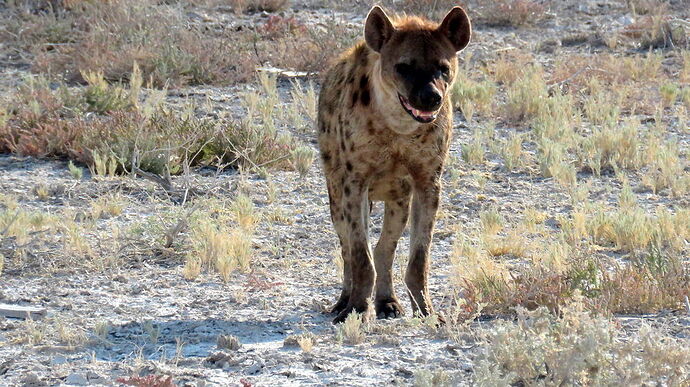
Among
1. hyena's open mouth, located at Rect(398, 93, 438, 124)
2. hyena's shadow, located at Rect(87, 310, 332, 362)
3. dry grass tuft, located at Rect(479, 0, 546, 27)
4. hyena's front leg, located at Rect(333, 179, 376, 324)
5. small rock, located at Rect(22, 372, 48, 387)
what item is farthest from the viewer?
dry grass tuft, located at Rect(479, 0, 546, 27)

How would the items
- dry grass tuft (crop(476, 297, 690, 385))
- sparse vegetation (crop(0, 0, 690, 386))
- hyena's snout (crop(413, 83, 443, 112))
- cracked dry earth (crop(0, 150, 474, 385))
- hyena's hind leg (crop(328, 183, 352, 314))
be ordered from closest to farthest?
dry grass tuft (crop(476, 297, 690, 385)), cracked dry earth (crop(0, 150, 474, 385)), sparse vegetation (crop(0, 0, 690, 386)), hyena's snout (crop(413, 83, 443, 112)), hyena's hind leg (crop(328, 183, 352, 314))

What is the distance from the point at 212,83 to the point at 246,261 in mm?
5781

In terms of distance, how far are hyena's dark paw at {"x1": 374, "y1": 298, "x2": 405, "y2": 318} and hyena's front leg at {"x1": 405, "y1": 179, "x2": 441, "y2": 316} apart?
119mm

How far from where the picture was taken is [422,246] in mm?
6859

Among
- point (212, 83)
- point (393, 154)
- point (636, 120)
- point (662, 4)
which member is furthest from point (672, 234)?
point (662, 4)

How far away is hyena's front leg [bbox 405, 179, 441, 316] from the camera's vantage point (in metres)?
6.83

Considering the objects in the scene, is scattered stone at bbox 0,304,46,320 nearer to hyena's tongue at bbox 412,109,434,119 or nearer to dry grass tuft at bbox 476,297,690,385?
hyena's tongue at bbox 412,109,434,119

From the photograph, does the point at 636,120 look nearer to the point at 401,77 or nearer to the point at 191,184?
the point at 191,184

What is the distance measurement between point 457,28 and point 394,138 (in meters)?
0.69

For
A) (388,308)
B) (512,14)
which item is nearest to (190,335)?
(388,308)

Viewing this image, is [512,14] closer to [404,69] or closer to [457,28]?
[457,28]

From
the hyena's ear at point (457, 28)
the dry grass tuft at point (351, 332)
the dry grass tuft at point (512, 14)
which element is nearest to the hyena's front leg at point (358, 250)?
the dry grass tuft at point (351, 332)

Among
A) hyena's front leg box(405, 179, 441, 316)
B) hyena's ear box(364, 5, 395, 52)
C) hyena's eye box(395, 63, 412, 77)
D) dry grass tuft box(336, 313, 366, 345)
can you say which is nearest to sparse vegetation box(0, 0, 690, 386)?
dry grass tuft box(336, 313, 366, 345)

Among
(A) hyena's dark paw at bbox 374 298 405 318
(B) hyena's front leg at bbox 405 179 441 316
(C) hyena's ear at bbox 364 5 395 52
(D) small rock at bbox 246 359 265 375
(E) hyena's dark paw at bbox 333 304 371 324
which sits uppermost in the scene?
(C) hyena's ear at bbox 364 5 395 52
